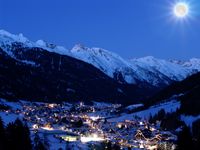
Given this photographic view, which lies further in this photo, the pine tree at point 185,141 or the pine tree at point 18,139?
the pine tree at point 18,139

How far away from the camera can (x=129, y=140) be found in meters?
193

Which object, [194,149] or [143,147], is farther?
[143,147]

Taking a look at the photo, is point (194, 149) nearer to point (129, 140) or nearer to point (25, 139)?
point (25, 139)

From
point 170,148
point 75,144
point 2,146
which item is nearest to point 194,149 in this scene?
point 2,146

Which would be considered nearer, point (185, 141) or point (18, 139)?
point (185, 141)

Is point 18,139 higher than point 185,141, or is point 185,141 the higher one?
point 18,139

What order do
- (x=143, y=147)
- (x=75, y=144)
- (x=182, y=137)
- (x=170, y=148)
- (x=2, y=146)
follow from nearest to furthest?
(x=182, y=137)
(x=2, y=146)
(x=170, y=148)
(x=143, y=147)
(x=75, y=144)

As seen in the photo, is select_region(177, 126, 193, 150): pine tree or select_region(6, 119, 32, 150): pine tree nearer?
select_region(177, 126, 193, 150): pine tree

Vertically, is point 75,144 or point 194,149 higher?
point 75,144

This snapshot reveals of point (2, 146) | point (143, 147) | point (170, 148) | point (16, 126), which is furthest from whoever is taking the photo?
point (143, 147)

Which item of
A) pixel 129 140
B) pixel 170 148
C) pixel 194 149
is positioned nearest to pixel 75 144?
pixel 129 140

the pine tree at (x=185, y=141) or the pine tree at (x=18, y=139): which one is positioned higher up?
the pine tree at (x=18, y=139)

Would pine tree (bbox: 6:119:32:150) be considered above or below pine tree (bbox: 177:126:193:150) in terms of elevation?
above

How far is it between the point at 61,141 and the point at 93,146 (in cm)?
1740
